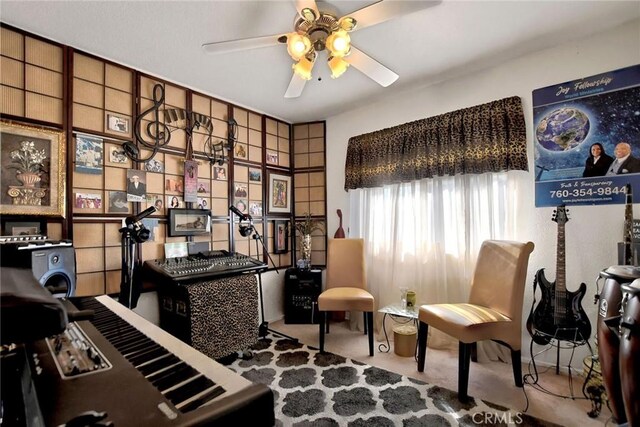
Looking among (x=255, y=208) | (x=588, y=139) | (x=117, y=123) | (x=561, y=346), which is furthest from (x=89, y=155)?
(x=561, y=346)

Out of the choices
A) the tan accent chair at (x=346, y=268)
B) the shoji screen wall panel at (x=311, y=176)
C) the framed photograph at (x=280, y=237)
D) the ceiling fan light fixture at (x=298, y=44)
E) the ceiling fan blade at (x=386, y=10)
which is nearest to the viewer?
the ceiling fan blade at (x=386, y=10)

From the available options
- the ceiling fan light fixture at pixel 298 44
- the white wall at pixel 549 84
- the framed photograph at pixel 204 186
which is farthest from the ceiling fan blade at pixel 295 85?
the white wall at pixel 549 84

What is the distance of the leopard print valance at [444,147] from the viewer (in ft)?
7.94

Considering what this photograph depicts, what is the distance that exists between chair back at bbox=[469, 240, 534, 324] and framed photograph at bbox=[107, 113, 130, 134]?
3.17 m

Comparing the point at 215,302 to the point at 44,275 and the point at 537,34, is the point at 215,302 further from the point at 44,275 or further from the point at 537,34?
the point at 537,34

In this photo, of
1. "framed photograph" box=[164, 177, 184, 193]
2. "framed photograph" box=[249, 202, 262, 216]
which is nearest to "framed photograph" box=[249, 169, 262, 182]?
"framed photograph" box=[249, 202, 262, 216]

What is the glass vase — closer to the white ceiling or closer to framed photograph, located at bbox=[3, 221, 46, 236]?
the white ceiling

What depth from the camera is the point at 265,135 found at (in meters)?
3.53

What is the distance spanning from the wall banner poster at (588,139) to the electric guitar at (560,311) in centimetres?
25

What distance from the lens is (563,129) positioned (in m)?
2.25

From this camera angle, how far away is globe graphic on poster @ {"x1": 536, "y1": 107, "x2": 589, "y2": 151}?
2.19 m

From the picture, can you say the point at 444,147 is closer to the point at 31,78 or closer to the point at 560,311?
the point at 560,311

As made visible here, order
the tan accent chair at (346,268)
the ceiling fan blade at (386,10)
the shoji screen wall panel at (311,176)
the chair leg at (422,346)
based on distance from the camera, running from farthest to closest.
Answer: the shoji screen wall panel at (311,176)
the tan accent chair at (346,268)
the chair leg at (422,346)
the ceiling fan blade at (386,10)

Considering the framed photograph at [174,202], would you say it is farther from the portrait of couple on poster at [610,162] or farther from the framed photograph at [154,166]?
the portrait of couple on poster at [610,162]
